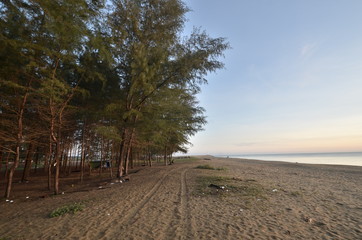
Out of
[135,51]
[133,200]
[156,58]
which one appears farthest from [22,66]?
[133,200]

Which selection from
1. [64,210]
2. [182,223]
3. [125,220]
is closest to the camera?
[182,223]

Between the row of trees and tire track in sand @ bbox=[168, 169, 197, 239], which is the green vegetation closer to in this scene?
tire track in sand @ bbox=[168, 169, 197, 239]

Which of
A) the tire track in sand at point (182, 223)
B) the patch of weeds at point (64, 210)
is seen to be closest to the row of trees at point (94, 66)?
the patch of weeds at point (64, 210)

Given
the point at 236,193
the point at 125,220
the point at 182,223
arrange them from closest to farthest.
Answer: the point at 182,223, the point at 125,220, the point at 236,193

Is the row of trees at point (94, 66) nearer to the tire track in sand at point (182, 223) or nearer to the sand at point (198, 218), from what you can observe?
the sand at point (198, 218)

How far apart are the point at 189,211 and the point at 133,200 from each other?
2433mm

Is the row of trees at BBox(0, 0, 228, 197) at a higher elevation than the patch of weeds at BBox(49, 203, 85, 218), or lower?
higher

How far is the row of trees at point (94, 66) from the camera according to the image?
6.02 meters

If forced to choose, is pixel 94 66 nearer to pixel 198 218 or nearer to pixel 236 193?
pixel 198 218

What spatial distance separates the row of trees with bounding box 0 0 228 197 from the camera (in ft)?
19.7

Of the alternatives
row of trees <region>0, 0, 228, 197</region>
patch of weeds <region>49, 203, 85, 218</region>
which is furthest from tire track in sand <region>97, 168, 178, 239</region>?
row of trees <region>0, 0, 228, 197</region>

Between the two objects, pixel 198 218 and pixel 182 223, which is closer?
pixel 182 223

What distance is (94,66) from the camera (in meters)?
8.27

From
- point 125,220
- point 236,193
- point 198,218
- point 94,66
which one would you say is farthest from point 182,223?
point 94,66
